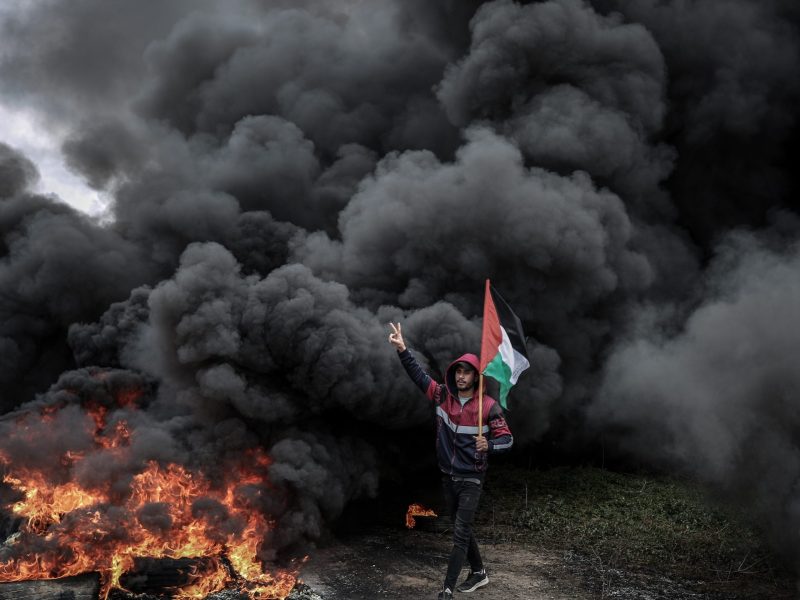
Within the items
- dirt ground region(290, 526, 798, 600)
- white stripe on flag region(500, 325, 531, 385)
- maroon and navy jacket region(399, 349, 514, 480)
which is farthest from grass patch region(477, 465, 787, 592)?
maroon and navy jacket region(399, 349, 514, 480)

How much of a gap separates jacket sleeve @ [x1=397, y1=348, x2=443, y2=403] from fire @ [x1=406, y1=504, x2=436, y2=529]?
19.4 ft

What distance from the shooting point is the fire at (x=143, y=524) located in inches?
369

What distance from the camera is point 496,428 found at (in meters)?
7.80

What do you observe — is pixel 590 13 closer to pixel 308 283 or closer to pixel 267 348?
pixel 308 283

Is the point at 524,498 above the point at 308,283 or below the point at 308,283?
below

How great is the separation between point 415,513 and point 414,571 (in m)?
2.89

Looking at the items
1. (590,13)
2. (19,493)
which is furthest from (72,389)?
(590,13)

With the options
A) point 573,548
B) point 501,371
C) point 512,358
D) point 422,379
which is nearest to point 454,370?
point 422,379

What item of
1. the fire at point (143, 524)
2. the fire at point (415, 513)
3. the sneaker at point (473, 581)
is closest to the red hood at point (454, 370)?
the sneaker at point (473, 581)

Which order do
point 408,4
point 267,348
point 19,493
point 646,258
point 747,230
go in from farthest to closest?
point 408,4 → point 747,230 → point 646,258 → point 267,348 → point 19,493

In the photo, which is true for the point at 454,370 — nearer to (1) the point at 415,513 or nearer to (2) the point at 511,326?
(2) the point at 511,326

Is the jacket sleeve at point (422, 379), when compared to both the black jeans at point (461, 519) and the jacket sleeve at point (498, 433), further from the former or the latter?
the black jeans at point (461, 519)

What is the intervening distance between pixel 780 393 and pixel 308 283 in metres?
9.27

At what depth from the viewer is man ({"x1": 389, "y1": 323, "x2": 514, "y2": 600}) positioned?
783 centimetres
